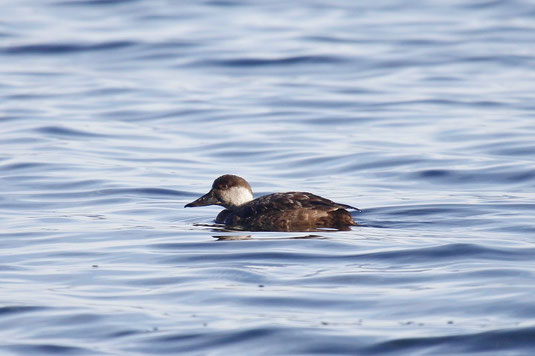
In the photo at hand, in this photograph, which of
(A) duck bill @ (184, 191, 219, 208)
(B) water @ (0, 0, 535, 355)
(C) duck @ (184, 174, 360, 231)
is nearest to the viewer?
(B) water @ (0, 0, 535, 355)

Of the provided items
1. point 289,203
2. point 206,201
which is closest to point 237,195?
point 206,201

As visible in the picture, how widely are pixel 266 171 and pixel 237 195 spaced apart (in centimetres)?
261

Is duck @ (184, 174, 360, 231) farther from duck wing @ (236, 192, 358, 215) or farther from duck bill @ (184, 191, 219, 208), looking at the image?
duck bill @ (184, 191, 219, 208)

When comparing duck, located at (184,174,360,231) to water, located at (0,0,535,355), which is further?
duck, located at (184,174,360,231)

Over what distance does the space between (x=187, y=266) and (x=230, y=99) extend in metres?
10.6

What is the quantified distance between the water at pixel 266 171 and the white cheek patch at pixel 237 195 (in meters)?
0.45

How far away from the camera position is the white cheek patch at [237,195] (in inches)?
436

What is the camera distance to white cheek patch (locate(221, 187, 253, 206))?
11.1 m

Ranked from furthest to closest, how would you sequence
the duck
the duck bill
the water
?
the duck bill, the duck, the water

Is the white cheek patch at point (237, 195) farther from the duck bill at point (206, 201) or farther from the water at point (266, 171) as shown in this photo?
the water at point (266, 171)

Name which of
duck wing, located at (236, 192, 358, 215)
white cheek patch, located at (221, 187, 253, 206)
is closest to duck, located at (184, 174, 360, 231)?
duck wing, located at (236, 192, 358, 215)

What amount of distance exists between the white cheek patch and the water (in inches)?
17.8

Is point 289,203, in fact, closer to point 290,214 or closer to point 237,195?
point 290,214

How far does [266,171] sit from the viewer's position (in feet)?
44.9
